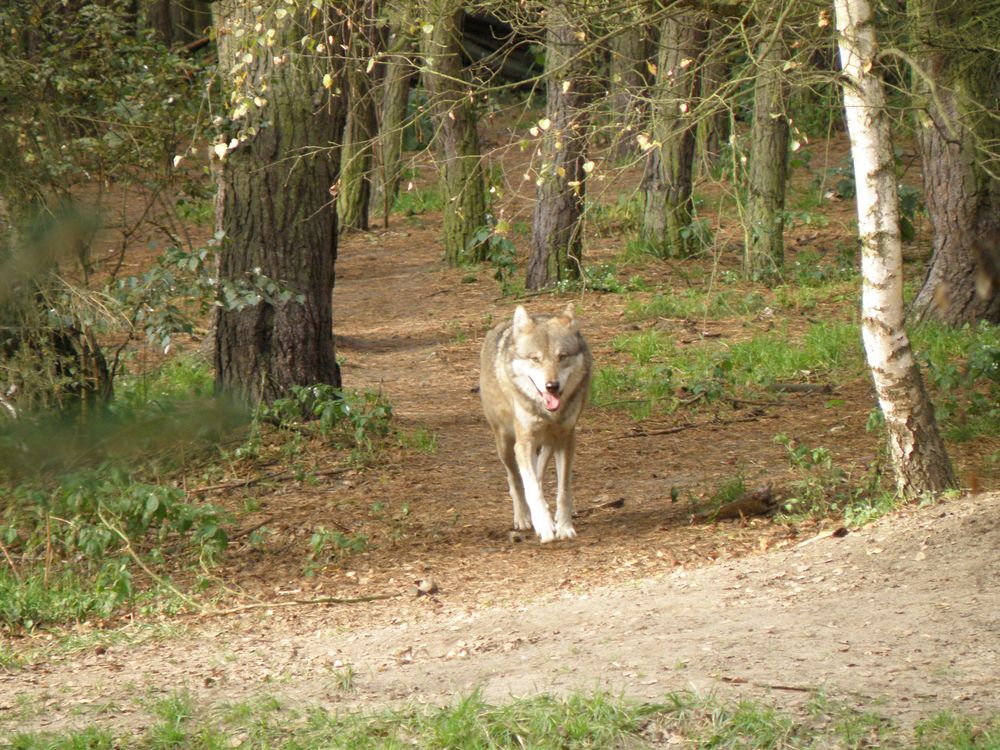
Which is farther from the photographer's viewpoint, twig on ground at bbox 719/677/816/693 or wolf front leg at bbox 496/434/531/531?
wolf front leg at bbox 496/434/531/531

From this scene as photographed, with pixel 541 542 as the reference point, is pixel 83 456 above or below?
above

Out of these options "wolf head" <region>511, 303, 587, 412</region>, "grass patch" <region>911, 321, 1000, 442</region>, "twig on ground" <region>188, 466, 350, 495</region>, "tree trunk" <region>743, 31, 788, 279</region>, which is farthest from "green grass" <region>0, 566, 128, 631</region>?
"tree trunk" <region>743, 31, 788, 279</region>

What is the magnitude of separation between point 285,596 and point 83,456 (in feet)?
19.3

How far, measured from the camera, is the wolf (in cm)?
836

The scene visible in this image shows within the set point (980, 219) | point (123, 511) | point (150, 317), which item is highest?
point (980, 219)

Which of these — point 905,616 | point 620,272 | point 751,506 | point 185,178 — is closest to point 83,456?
point 905,616

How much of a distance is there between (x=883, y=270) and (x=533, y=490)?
9.31 ft

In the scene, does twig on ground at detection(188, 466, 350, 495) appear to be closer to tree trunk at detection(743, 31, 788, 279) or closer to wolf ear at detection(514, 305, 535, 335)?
wolf ear at detection(514, 305, 535, 335)

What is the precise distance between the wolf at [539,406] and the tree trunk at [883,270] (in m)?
2.28

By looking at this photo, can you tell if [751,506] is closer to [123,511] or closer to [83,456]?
[123,511]

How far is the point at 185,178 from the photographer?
9273mm

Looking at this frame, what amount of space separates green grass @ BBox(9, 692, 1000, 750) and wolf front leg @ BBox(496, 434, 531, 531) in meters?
3.76

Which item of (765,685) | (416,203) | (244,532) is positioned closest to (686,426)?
(244,532)

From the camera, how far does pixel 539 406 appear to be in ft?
27.8
